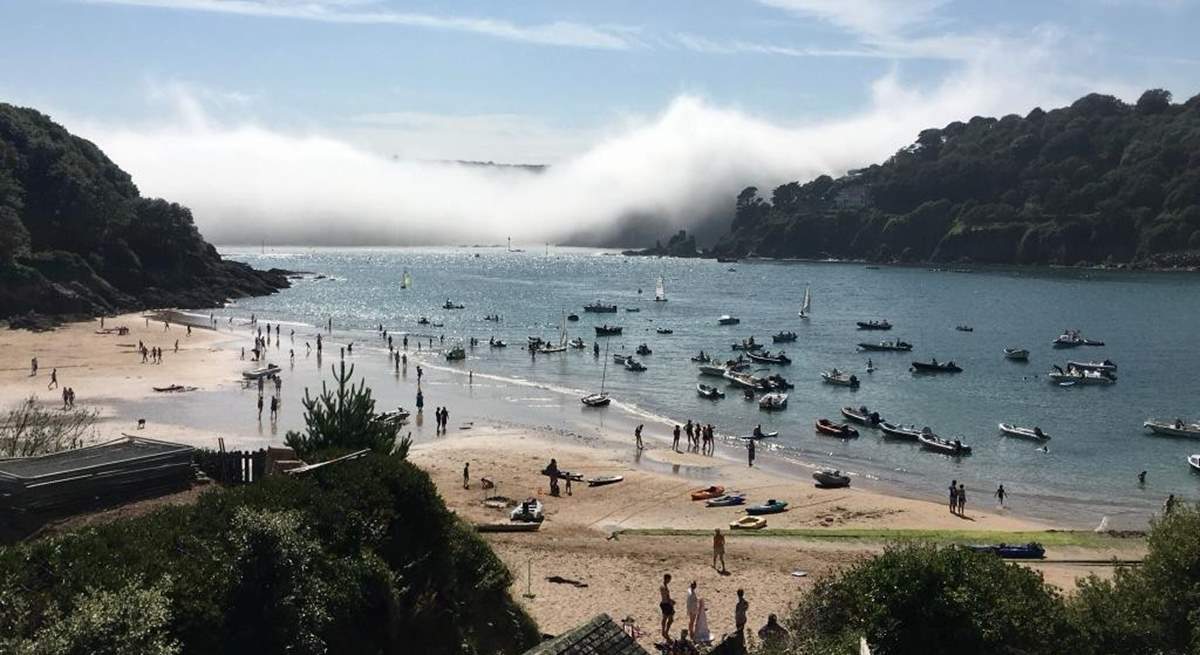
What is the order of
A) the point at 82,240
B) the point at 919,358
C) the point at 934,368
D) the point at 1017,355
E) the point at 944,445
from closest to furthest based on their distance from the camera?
the point at 944,445 → the point at 934,368 → the point at 1017,355 → the point at 919,358 → the point at 82,240

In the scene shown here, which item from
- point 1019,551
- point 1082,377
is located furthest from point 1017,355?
point 1019,551

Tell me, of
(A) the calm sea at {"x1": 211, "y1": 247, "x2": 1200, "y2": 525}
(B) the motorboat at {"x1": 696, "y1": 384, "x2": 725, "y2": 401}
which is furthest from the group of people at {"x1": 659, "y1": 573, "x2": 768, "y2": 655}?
(B) the motorboat at {"x1": 696, "y1": 384, "x2": 725, "y2": 401}

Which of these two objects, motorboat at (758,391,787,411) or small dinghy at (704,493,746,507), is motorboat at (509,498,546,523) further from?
motorboat at (758,391,787,411)

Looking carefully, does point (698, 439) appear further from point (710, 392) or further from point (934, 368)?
point (934, 368)

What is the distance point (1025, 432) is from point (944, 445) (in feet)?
23.3

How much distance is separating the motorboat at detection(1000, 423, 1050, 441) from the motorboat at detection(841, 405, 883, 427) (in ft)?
22.9

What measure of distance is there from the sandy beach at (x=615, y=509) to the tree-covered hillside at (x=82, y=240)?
933 inches

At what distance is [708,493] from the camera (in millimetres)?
38500

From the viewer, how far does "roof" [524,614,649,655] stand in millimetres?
12344

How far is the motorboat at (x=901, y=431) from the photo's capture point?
53.5 metres

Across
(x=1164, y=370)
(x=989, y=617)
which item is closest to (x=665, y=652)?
(x=989, y=617)

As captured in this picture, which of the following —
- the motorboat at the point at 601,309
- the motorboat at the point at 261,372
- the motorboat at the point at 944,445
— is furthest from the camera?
the motorboat at the point at 601,309

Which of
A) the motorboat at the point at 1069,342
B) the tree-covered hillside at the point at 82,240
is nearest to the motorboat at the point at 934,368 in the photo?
the motorboat at the point at 1069,342

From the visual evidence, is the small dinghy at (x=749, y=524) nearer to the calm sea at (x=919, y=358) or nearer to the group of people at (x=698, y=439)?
the calm sea at (x=919, y=358)
